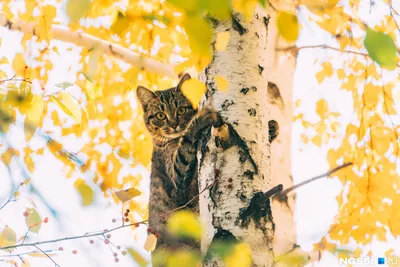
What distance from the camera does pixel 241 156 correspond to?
1.42 m

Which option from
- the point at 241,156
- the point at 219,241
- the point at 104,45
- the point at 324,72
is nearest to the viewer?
the point at 219,241

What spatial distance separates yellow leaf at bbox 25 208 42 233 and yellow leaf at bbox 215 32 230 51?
70cm

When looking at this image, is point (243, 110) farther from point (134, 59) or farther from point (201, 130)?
point (134, 59)

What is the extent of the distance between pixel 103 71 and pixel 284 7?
5.18ft

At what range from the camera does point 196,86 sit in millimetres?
1319

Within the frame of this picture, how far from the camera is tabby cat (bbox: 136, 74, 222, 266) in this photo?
96.3 inches

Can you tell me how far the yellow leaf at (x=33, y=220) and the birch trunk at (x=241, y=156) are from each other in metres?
0.47

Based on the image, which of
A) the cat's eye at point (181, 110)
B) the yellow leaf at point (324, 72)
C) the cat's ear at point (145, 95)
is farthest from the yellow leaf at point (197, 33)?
the cat's ear at point (145, 95)

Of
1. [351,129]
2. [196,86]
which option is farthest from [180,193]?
[196,86]

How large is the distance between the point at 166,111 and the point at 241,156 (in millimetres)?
1797

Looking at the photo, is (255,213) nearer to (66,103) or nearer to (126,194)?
(126,194)

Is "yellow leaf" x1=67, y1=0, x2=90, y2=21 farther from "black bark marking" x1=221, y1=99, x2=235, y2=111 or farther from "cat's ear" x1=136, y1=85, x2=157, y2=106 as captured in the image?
"cat's ear" x1=136, y1=85, x2=157, y2=106

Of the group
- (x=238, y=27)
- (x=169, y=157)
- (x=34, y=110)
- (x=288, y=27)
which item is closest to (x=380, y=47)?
(x=288, y=27)

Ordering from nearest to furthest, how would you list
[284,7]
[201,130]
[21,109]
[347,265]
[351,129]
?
[201,130], [21,109], [284,7], [347,265], [351,129]
